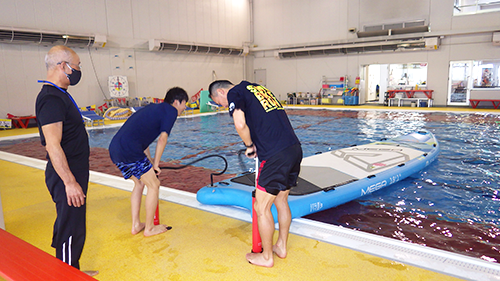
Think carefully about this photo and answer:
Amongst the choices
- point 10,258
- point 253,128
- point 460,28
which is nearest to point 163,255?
point 10,258

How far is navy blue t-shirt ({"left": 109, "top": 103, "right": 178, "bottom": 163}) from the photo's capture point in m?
3.06

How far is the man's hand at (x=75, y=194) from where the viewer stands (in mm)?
2189

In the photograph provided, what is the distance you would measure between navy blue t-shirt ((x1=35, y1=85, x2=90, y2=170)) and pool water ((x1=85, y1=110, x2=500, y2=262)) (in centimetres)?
277

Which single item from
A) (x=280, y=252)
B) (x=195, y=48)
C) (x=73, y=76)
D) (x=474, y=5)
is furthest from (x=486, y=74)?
(x=73, y=76)

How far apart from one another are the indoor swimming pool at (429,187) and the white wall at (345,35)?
7.13 m

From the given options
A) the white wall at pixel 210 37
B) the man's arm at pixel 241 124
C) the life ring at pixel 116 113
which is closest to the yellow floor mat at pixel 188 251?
the man's arm at pixel 241 124

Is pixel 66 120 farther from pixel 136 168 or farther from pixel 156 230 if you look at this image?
pixel 156 230

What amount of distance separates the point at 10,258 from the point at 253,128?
5.67ft

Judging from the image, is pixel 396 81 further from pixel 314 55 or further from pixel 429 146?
pixel 429 146

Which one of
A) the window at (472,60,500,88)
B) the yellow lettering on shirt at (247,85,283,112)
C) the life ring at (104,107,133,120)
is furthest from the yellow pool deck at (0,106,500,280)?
the window at (472,60,500,88)

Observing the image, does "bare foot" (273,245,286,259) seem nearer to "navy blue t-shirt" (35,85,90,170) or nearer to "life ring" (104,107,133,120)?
"navy blue t-shirt" (35,85,90,170)

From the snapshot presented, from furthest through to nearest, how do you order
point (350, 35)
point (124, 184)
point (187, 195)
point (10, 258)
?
point (350, 35), point (124, 184), point (187, 195), point (10, 258)

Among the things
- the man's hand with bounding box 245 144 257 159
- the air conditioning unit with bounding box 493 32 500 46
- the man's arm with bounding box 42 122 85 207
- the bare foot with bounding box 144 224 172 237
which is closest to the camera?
the man's arm with bounding box 42 122 85 207

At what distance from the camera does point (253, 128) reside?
257 centimetres
